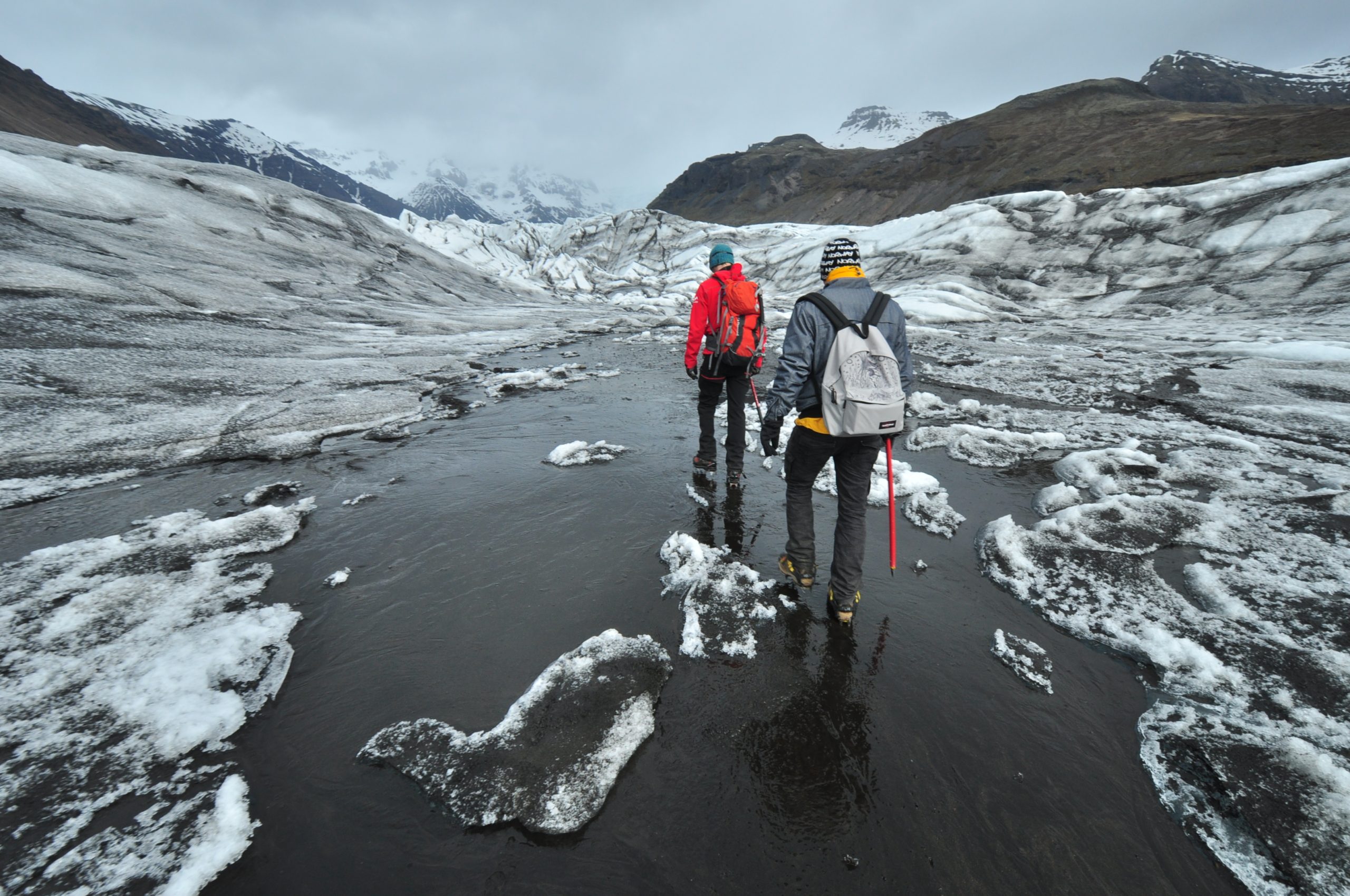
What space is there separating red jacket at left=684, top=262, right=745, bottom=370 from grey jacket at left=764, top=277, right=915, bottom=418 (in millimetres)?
2204

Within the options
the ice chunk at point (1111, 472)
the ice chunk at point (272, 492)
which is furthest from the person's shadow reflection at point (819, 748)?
the ice chunk at point (272, 492)

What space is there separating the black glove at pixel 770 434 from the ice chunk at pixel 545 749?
6.22ft

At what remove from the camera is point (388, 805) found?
2.34 meters

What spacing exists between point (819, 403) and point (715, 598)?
5.46 feet

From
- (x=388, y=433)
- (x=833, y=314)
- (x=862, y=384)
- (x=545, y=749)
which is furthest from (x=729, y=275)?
(x=388, y=433)

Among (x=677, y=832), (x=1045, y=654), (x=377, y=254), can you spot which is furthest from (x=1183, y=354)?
(x=377, y=254)

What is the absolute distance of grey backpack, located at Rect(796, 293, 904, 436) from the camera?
129 inches

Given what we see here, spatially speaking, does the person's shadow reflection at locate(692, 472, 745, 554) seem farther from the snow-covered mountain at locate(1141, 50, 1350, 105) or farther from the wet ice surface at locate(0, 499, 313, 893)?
the snow-covered mountain at locate(1141, 50, 1350, 105)

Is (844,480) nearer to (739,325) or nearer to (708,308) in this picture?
(739,325)

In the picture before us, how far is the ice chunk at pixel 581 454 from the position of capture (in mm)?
6574

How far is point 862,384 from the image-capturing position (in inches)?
129

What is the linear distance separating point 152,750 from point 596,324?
22676mm

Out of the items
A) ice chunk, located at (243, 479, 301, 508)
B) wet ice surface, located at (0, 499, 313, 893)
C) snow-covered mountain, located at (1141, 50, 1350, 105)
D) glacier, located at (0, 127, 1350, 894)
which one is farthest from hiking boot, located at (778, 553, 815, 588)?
snow-covered mountain, located at (1141, 50, 1350, 105)

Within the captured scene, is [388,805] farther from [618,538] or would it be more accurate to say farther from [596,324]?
[596,324]
